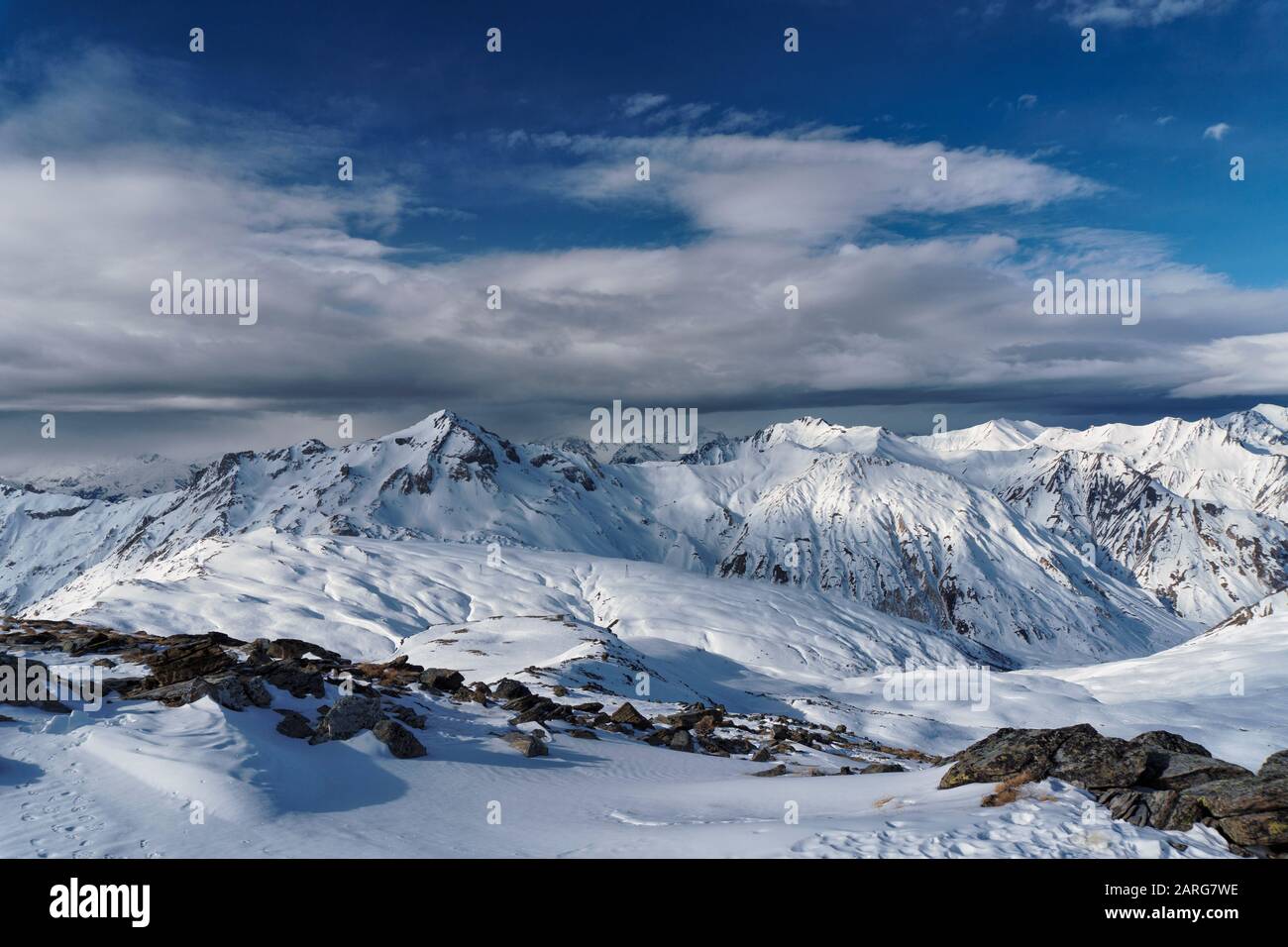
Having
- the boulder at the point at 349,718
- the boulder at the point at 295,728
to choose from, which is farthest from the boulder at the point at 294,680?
the boulder at the point at 295,728

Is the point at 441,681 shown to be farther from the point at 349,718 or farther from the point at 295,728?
the point at 295,728

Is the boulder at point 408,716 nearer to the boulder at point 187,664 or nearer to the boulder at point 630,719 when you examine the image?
the boulder at point 187,664

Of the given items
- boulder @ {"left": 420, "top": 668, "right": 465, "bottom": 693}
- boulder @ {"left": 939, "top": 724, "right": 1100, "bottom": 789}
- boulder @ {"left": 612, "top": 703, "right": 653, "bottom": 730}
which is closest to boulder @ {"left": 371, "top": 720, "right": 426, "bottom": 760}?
boulder @ {"left": 420, "top": 668, "right": 465, "bottom": 693}

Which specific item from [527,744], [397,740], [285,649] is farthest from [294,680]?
[285,649]

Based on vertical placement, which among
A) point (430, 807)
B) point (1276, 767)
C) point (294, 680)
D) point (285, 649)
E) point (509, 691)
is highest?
point (1276, 767)

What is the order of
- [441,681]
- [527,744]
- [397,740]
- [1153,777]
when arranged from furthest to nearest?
1. [441,681]
2. [527,744]
3. [397,740]
4. [1153,777]
